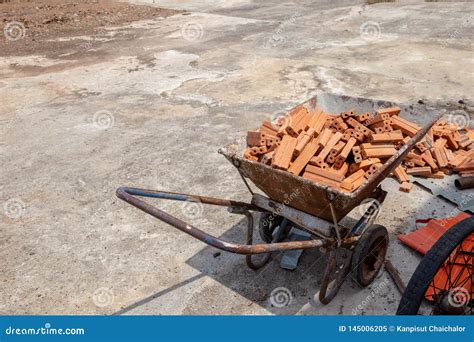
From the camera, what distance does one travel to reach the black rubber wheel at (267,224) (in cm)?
527

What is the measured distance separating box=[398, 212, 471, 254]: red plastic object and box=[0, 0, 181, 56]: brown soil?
45.0ft

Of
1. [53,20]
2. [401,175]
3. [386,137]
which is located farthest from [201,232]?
[53,20]

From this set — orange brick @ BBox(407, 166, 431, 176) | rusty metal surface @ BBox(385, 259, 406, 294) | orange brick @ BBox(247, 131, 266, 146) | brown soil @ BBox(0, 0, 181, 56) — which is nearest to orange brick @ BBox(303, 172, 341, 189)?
orange brick @ BBox(247, 131, 266, 146)

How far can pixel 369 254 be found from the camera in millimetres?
4637

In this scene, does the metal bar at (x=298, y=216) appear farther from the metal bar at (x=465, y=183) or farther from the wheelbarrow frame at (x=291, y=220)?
the metal bar at (x=465, y=183)

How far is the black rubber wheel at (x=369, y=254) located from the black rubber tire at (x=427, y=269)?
103cm

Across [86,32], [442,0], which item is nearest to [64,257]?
[86,32]

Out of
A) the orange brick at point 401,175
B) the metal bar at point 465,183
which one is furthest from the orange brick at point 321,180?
the metal bar at point 465,183

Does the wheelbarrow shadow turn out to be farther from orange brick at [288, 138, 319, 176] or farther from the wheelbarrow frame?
orange brick at [288, 138, 319, 176]

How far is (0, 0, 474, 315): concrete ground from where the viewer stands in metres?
4.97

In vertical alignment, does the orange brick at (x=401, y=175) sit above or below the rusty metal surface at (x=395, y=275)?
above

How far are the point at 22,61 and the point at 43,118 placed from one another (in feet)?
17.3

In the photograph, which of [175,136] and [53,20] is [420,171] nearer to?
[175,136]
